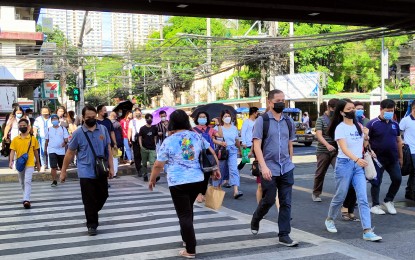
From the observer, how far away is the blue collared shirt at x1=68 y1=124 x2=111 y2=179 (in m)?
7.30

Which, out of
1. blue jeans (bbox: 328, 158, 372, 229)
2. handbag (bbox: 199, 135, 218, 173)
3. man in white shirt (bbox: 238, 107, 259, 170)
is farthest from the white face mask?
handbag (bbox: 199, 135, 218, 173)

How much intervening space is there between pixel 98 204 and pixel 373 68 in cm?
4120

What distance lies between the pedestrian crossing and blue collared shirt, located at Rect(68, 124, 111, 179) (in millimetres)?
875

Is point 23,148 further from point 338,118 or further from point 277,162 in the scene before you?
point 338,118

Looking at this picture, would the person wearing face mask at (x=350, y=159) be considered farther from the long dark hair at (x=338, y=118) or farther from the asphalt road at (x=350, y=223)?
the asphalt road at (x=350, y=223)

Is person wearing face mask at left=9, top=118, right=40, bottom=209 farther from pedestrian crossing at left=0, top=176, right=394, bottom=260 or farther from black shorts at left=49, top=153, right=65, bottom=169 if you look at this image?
black shorts at left=49, top=153, right=65, bottom=169

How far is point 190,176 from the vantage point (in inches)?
227

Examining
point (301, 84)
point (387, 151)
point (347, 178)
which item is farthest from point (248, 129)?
point (301, 84)

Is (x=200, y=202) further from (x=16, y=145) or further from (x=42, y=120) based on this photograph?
(x=42, y=120)

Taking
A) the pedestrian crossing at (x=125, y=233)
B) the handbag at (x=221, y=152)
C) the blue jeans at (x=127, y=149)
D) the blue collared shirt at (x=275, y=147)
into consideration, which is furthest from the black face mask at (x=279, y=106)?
the blue jeans at (x=127, y=149)

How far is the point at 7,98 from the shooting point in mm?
36500

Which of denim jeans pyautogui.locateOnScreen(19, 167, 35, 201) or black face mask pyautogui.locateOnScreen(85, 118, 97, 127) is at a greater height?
black face mask pyautogui.locateOnScreen(85, 118, 97, 127)

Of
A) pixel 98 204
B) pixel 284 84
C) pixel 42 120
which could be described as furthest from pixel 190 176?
pixel 284 84

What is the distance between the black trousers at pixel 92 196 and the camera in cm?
722
